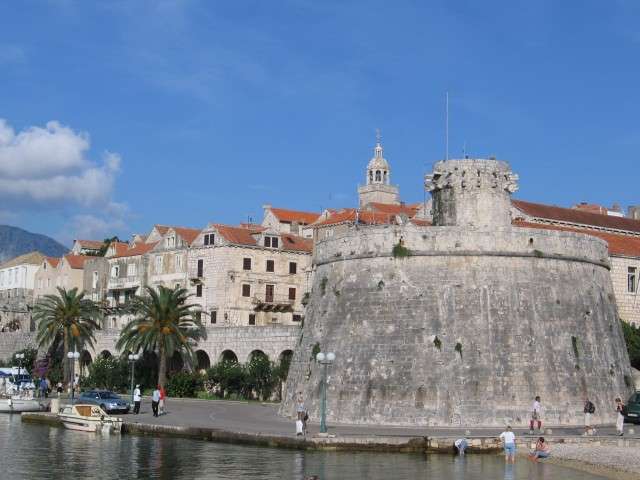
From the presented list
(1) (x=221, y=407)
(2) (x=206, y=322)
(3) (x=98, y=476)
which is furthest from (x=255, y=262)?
(3) (x=98, y=476)

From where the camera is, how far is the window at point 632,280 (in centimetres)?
5681

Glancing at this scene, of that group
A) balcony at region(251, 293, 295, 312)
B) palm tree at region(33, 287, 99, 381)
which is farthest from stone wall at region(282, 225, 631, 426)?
balcony at region(251, 293, 295, 312)

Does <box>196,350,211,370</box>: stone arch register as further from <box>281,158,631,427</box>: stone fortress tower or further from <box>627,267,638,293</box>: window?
<box>627,267,638,293</box>: window

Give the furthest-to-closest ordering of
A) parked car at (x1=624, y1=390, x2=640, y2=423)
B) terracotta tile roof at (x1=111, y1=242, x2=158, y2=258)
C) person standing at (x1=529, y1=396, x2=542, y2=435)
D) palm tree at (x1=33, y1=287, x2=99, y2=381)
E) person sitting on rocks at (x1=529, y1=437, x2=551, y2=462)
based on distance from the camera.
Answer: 1. terracotta tile roof at (x1=111, y1=242, x2=158, y2=258)
2. palm tree at (x1=33, y1=287, x2=99, y2=381)
3. parked car at (x1=624, y1=390, x2=640, y2=423)
4. person standing at (x1=529, y1=396, x2=542, y2=435)
5. person sitting on rocks at (x1=529, y1=437, x2=551, y2=462)

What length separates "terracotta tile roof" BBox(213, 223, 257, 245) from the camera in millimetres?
73562

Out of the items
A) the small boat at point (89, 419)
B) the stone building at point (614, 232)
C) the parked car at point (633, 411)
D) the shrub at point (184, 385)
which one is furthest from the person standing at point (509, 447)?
the shrub at point (184, 385)

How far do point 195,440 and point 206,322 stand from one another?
41.3 m

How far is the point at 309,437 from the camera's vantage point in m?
29.7

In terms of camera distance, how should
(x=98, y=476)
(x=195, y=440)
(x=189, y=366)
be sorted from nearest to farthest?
1. (x=98, y=476)
2. (x=195, y=440)
3. (x=189, y=366)

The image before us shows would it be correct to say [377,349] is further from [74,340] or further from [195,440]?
[74,340]

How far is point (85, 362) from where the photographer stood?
72438 millimetres

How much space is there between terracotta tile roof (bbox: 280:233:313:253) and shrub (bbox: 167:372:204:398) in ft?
64.5

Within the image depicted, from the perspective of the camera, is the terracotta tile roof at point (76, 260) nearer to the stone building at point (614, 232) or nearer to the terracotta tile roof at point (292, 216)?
the terracotta tile roof at point (292, 216)

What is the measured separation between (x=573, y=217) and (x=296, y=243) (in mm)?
22588
